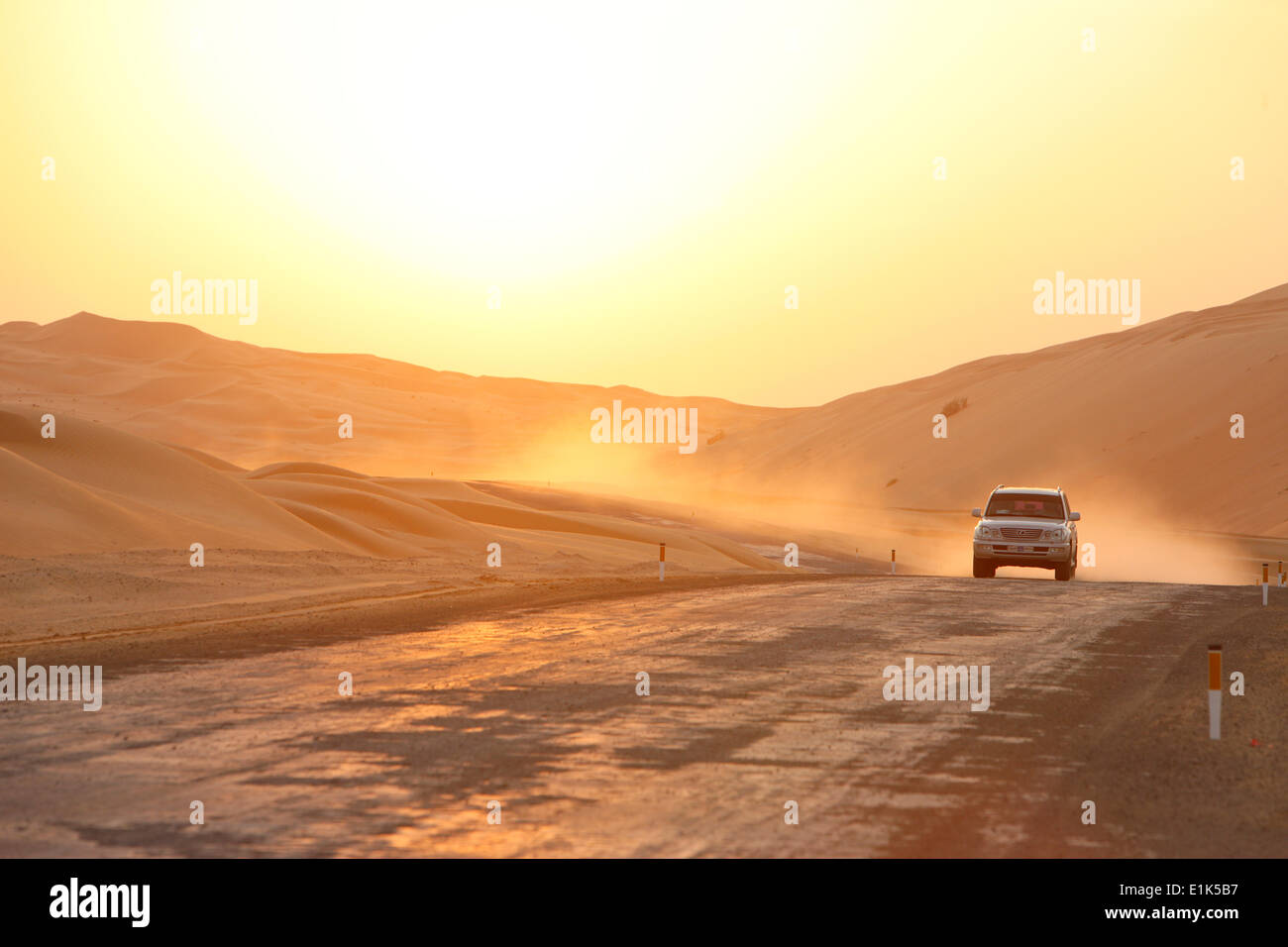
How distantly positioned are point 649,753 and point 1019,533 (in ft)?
74.4

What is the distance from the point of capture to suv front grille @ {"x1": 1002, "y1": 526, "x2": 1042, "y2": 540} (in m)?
31.6

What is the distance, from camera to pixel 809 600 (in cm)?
2492

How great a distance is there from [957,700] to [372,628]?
902cm

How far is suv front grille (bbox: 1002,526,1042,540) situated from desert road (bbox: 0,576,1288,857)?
12784mm

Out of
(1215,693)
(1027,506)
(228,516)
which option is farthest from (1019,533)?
(228,516)

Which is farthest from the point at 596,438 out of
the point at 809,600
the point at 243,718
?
the point at 243,718

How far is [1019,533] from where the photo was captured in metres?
31.7

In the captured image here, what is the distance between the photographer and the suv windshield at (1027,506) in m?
32.1

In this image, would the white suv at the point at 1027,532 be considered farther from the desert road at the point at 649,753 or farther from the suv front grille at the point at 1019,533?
the desert road at the point at 649,753

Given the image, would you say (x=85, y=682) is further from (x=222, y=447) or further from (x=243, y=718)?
(x=222, y=447)

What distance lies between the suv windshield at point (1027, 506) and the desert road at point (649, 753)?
528 inches
